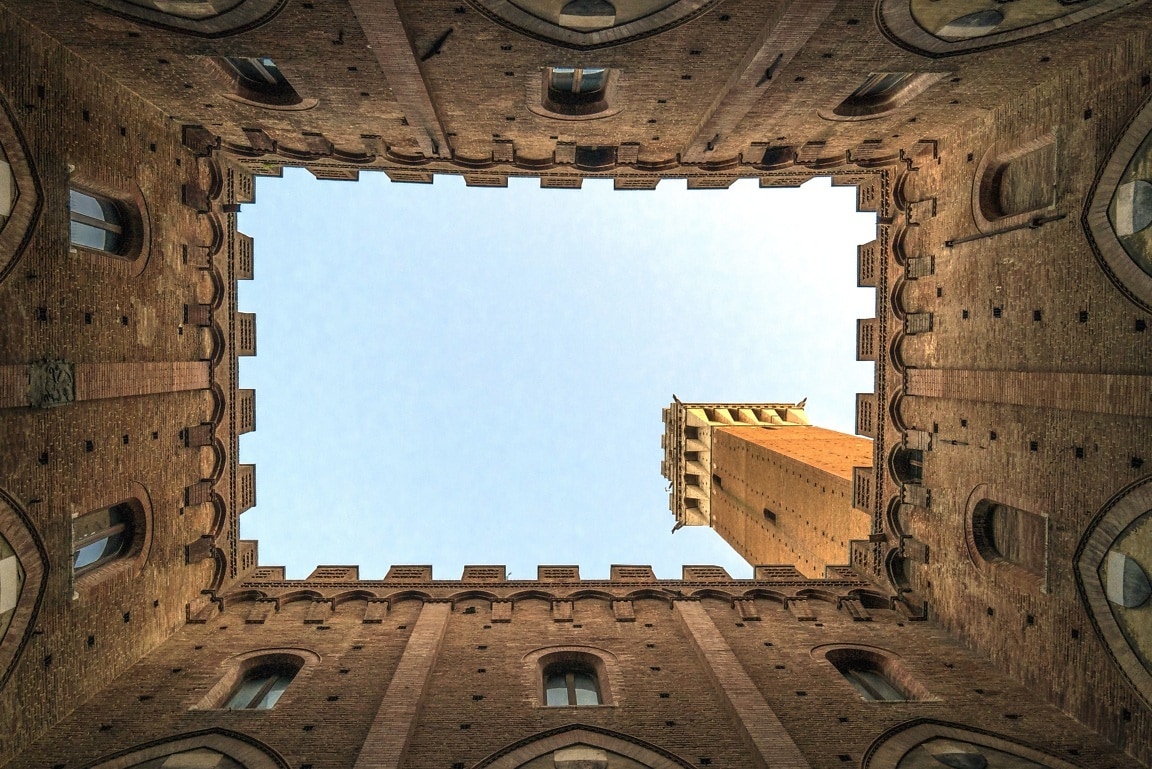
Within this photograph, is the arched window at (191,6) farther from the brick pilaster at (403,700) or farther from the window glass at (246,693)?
the window glass at (246,693)

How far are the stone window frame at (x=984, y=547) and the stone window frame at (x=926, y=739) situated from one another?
2952 millimetres

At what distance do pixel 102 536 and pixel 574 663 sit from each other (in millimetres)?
10167

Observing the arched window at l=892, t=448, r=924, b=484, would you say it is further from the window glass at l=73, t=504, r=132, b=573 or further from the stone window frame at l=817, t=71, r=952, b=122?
the window glass at l=73, t=504, r=132, b=573

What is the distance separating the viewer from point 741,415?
1658 inches

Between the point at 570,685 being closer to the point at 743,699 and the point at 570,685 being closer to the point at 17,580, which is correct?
the point at 743,699

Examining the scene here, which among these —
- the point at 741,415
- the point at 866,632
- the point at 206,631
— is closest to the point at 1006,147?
the point at 866,632

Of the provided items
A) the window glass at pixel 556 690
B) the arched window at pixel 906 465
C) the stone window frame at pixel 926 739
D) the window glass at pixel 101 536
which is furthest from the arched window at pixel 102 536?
the arched window at pixel 906 465

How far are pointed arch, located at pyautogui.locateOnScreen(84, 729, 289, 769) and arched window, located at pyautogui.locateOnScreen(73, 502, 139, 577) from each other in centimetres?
353

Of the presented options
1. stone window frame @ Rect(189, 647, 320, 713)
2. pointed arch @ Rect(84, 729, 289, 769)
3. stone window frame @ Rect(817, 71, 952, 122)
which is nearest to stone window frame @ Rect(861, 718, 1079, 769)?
pointed arch @ Rect(84, 729, 289, 769)

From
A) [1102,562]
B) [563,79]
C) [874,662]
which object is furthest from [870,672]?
[563,79]

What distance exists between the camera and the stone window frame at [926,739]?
1127cm

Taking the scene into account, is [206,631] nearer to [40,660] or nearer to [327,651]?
[327,651]

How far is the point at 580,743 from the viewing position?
1183 cm

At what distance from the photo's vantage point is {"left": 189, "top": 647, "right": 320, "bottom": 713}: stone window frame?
12884mm
